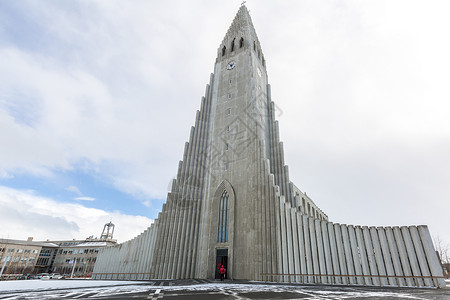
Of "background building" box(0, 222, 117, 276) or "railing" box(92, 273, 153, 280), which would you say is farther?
"background building" box(0, 222, 117, 276)

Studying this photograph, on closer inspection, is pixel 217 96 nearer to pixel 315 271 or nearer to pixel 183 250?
pixel 183 250

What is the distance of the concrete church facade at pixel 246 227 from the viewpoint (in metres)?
18.3

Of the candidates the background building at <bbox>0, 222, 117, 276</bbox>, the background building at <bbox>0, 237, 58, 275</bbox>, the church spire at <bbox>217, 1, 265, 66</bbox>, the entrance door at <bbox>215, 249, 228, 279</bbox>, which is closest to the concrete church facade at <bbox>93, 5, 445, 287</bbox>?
the entrance door at <bbox>215, 249, 228, 279</bbox>

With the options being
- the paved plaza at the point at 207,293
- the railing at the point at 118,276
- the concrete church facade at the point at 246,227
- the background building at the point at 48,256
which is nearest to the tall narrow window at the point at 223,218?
the concrete church facade at the point at 246,227

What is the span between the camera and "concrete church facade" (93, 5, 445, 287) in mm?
18281

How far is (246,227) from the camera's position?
83.4ft

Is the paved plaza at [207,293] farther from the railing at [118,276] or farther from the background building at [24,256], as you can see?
the background building at [24,256]

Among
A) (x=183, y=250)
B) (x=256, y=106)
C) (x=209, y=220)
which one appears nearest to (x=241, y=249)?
(x=209, y=220)

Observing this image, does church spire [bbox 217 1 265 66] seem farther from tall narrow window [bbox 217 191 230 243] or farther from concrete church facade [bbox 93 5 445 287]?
tall narrow window [bbox 217 191 230 243]

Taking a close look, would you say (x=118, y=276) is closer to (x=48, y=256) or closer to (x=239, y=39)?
(x=239, y=39)

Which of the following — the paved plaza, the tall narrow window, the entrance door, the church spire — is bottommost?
the paved plaza

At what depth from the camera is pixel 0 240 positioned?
8369cm

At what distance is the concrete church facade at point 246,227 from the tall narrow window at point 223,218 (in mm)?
Answer: 113

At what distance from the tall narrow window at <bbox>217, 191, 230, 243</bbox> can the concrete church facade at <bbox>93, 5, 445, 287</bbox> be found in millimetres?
113
